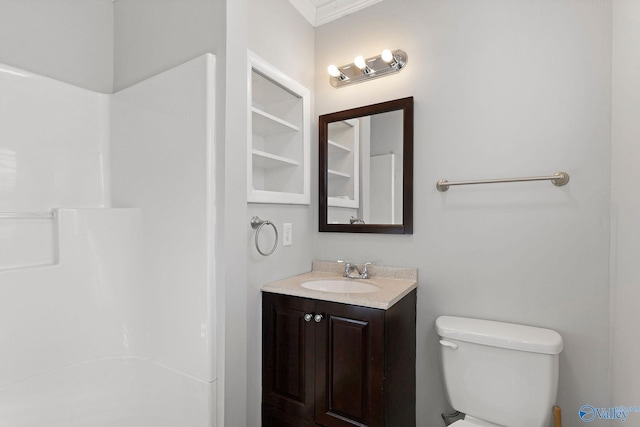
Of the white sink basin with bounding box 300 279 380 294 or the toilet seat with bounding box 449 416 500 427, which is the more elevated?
the white sink basin with bounding box 300 279 380 294

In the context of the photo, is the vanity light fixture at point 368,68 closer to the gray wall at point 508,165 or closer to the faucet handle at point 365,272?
the gray wall at point 508,165

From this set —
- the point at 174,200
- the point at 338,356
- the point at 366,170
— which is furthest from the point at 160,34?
the point at 338,356

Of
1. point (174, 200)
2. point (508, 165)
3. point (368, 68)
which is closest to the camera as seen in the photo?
point (174, 200)

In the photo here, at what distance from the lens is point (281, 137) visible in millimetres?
1936

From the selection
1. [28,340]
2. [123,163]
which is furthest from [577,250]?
[28,340]

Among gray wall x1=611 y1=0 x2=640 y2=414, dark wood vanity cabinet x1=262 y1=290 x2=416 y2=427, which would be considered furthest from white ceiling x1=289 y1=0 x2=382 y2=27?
dark wood vanity cabinet x1=262 y1=290 x2=416 y2=427

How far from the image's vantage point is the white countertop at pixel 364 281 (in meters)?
1.35

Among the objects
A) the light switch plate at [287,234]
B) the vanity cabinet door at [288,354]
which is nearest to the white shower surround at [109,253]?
the vanity cabinet door at [288,354]

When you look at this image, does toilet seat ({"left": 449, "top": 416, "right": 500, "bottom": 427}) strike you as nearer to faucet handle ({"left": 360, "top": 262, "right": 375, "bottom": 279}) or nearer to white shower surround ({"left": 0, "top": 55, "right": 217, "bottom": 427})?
faucet handle ({"left": 360, "top": 262, "right": 375, "bottom": 279})

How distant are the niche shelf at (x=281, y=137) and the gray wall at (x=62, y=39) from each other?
769 mm

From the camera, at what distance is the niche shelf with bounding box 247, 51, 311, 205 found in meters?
1.73

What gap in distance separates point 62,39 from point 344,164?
5.03 feet

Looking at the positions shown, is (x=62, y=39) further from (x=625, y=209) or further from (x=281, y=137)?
(x=625, y=209)

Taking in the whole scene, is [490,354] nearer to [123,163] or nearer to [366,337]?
[366,337]
